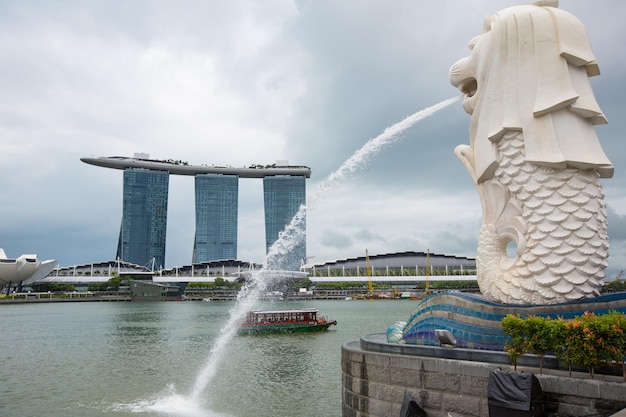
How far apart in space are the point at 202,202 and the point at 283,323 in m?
117

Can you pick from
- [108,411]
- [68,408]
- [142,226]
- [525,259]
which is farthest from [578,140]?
[142,226]

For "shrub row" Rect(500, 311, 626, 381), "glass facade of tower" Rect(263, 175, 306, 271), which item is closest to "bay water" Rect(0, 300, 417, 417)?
"shrub row" Rect(500, 311, 626, 381)

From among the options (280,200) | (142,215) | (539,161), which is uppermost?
(280,200)

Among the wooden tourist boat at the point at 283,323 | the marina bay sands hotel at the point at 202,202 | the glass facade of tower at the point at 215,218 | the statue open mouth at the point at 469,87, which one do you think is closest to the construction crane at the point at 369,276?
the marina bay sands hotel at the point at 202,202

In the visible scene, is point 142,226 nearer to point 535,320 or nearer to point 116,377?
point 116,377

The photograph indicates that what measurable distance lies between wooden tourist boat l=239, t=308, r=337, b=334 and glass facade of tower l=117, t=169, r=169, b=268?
117m

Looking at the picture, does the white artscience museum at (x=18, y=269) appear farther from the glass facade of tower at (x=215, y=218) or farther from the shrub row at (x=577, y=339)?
the shrub row at (x=577, y=339)

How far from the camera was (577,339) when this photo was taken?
722 cm

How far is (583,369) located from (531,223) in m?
3.33

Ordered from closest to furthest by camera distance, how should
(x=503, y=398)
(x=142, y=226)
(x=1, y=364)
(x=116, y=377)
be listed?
(x=503, y=398)
(x=116, y=377)
(x=1, y=364)
(x=142, y=226)

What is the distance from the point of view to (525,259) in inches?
402

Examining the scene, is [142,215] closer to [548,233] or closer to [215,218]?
[215,218]

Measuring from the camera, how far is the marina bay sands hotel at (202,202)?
142750mm

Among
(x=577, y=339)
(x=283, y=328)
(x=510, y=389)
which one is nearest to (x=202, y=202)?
(x=283, y=328)
